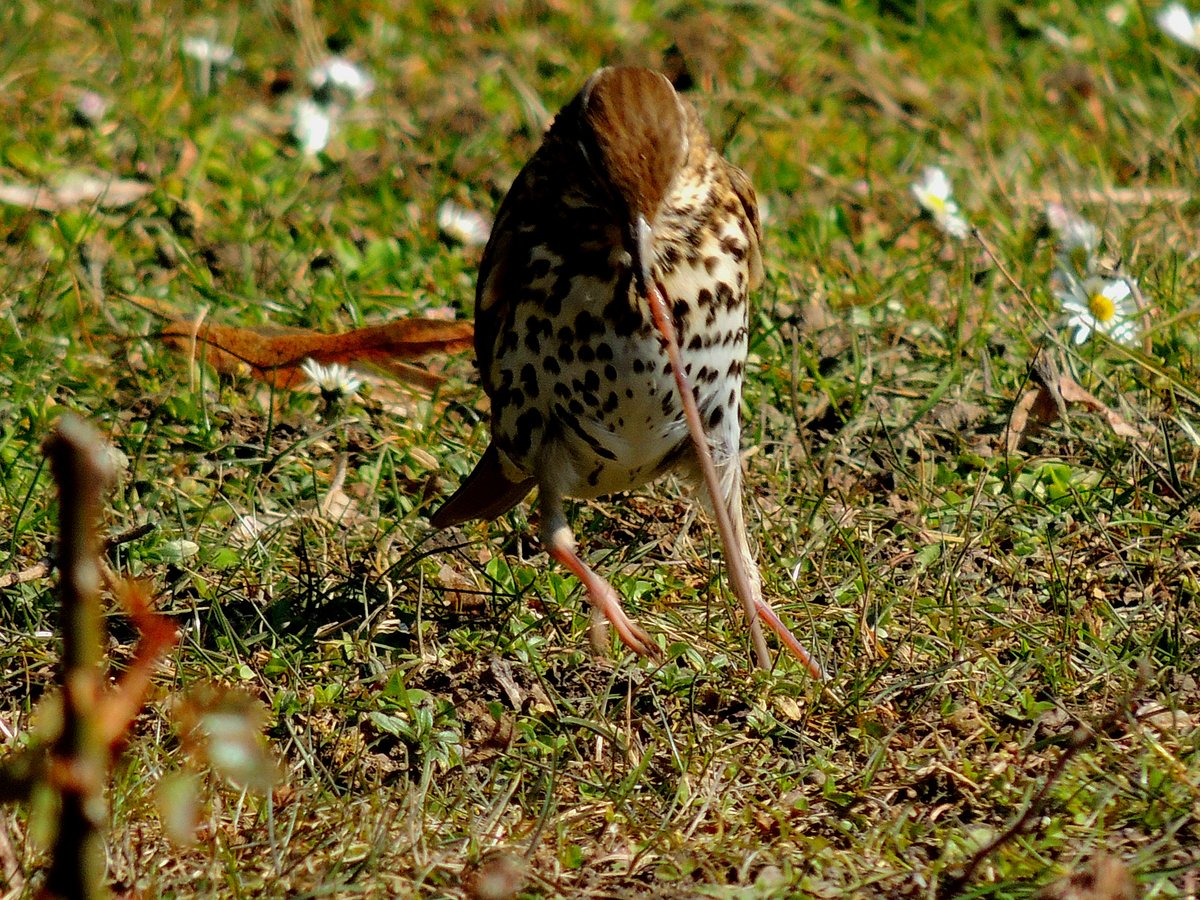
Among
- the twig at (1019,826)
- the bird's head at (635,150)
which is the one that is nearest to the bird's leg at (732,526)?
the bird's head at (635,150)

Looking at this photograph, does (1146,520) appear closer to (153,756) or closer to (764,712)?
(764,712)

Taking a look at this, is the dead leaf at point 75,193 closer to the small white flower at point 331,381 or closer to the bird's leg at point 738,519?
the small white flower at point 331,381

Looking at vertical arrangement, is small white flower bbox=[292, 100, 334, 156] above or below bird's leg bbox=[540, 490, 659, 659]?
below

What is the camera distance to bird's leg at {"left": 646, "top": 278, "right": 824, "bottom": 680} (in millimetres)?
3223

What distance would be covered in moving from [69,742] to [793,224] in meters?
4.44

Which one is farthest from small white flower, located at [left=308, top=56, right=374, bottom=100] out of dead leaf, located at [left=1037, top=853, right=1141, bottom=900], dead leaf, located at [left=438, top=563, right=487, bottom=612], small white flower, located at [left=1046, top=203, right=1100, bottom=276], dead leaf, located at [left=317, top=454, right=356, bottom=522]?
dead leaf, located at [left=1037, top=853, right=1141, bottom=900]

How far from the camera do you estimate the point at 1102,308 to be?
4.90m

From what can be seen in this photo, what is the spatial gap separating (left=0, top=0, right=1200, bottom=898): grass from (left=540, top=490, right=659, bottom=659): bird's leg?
80mm

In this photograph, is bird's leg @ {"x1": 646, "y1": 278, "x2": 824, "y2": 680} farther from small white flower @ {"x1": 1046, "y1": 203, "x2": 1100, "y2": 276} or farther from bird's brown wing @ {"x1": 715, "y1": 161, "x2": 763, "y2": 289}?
small white flower @ {"x1": 1046, "y1": 203, "x2": 1100, "y2": 276}

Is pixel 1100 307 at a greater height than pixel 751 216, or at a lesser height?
lesser

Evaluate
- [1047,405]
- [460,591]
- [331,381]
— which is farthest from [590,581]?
[1047,405]

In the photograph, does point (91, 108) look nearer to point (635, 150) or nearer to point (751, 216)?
point (751, 216)

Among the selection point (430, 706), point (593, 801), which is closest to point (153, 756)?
point (430, 706)

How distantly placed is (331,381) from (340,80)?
89.5 inches
